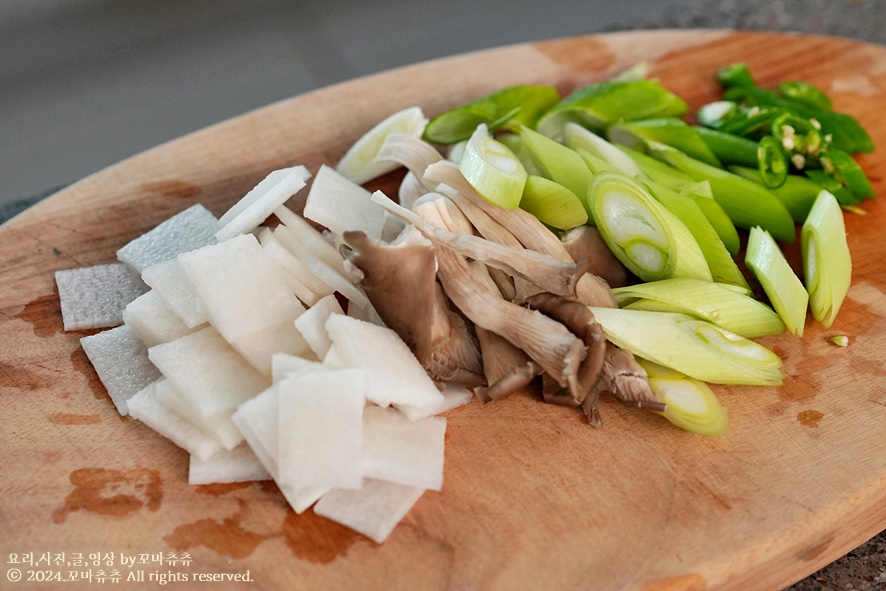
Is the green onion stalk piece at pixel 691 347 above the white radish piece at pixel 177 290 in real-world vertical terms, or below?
below

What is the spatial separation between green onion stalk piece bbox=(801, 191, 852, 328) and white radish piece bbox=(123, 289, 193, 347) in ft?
5.98

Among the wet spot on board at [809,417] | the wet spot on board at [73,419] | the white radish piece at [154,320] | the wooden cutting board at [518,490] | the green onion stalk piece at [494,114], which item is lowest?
the wet spot on board at [809,417]

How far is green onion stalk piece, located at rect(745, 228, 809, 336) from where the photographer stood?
8.01 feet

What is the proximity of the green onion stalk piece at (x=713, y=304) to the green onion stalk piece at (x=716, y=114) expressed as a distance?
109 cm

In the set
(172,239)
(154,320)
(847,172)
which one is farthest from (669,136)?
(154,320)

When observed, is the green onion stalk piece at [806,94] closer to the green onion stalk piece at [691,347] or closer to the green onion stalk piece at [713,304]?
the green onion stalk piece at [713,304]

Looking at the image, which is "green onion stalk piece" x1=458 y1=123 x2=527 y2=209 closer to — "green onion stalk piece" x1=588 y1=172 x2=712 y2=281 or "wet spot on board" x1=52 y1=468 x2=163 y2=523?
"green onion stalk piece" x1=588 y1=172 x2=712 y2=281

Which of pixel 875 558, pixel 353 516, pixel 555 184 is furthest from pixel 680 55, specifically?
pixel 353 516

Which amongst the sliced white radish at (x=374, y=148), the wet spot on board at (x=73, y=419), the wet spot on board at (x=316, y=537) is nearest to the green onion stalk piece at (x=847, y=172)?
the sliced white radish at (x=374, y=148)

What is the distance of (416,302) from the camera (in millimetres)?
2174

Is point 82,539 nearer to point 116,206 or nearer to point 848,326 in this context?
point 116,206

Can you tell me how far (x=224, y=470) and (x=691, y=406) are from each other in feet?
3.86

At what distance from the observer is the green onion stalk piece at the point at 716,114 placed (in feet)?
10.8

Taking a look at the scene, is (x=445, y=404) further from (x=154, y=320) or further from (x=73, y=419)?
(x=73, y=419)
